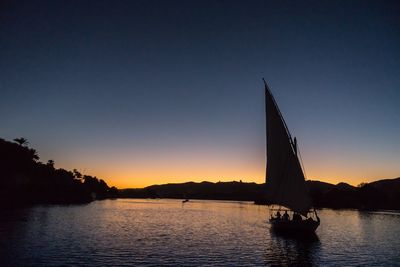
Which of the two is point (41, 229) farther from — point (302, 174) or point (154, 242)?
point (302, 174)

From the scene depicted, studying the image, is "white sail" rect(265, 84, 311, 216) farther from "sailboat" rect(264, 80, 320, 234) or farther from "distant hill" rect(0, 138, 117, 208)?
"distant hill" rect(0, 138, 117, 208)

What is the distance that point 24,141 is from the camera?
149125 millimetres

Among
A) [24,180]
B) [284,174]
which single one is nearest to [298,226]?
[284,174]

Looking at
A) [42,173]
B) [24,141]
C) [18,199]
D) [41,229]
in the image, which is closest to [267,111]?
[41,229]

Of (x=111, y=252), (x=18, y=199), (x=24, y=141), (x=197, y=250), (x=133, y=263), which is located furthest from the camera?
(x=24, y=141)

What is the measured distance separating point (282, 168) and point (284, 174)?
0.95 metres

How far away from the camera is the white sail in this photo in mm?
49188

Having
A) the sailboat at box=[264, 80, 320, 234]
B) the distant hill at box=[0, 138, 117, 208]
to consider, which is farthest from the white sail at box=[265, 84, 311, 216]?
the distant hill at box=[0, 138, 117, 208]

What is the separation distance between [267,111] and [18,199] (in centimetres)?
11593

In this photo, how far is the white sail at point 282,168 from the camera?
4919 centimetres

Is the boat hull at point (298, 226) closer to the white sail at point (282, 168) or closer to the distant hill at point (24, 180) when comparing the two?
the white sail at point (282, 168)

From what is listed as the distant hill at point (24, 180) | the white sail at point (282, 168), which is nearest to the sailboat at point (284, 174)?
the white sail at point (282, 168)

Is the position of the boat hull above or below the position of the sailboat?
below

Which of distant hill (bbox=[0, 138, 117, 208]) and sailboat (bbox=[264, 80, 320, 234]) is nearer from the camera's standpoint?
sailboat (bbox=[264, 80, 320, 234])
